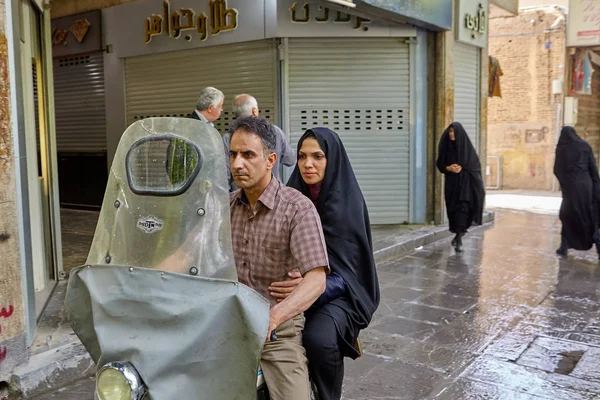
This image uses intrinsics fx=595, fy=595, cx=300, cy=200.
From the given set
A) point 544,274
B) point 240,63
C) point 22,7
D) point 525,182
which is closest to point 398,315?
point 544,274

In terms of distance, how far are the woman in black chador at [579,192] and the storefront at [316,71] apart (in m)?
2.50

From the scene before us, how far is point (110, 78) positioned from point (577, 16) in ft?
41.1

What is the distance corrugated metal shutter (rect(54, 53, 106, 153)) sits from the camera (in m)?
11.4

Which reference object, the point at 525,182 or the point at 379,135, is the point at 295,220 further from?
the point at 525,182

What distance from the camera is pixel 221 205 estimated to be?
2.05 m

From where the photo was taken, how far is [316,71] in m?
9.50

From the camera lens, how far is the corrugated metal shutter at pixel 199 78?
9477 mm

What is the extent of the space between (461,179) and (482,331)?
3671mm

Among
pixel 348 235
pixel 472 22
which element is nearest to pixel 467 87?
pixel 472 22

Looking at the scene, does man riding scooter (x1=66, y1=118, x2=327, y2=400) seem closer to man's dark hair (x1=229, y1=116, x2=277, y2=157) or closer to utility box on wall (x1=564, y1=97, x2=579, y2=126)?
man's dark hair (x1=229, y1=116, x2=277, y2=157)

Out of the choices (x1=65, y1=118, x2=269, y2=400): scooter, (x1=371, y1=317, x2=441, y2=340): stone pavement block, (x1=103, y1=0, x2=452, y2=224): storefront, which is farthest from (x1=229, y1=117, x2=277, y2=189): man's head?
(x1=103, y1=0, x2=452, y2=224): storefront

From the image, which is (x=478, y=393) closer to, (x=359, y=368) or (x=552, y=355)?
(x=359, y=368)

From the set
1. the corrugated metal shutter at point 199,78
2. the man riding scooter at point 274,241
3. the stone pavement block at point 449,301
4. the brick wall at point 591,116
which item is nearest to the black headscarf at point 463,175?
the stone pavement block at point 449,301

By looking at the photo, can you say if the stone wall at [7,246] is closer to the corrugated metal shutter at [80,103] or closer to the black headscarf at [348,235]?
the black headscarf at [348,235]
